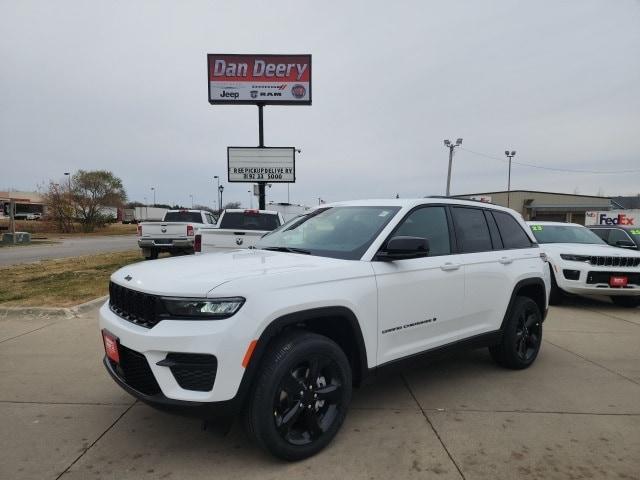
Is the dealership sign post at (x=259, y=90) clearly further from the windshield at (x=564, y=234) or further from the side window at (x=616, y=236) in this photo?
the side window at (x=616, y=236)

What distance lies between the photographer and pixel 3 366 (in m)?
4.32

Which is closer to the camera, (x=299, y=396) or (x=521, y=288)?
(x=299, y=396)

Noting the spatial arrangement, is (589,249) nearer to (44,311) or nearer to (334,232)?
(334,232)

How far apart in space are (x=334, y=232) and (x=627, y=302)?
25.3 feet

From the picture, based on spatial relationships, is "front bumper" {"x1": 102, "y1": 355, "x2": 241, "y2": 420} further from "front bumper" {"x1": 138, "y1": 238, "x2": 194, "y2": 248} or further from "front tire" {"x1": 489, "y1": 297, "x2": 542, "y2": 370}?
"front bumper" {"x1": 138, "y1": 238, "x2": 194, "y2": 248}

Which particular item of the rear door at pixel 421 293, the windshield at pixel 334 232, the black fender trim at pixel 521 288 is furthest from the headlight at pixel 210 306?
the black fender trim at pixel 521 288

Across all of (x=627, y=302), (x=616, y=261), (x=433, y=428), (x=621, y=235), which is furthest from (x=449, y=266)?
(x=621, y=235)

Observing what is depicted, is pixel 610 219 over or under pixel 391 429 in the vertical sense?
over

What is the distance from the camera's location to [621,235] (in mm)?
9633

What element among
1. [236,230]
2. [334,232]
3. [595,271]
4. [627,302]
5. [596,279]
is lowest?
[627,302]

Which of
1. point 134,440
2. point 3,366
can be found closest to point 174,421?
point 134,440

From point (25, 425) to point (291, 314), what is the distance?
7.64 feet

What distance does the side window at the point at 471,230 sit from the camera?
3941 mm

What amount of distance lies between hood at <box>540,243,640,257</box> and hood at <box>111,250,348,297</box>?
21.7ft
